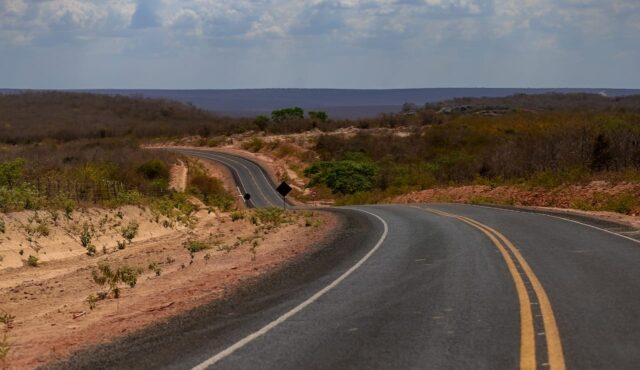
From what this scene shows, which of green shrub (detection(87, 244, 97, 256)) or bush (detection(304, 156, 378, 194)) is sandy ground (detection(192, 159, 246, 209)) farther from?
green shrub (detection(87, 244, 97, 256))

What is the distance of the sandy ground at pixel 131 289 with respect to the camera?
1080 cm

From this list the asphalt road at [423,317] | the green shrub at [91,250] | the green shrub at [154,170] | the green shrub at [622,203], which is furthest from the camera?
Answer: the green shrub at [154,170]

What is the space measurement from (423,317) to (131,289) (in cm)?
787

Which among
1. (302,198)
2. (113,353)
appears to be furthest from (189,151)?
(113,353)

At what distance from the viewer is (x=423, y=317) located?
1024 cm

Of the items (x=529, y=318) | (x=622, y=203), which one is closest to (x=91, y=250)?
(x=529, y=318)

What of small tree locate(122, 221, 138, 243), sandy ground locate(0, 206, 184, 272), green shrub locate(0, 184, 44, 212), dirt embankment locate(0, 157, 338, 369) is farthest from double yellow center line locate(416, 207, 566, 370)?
green shrub locate(0, 184, 44, 212)

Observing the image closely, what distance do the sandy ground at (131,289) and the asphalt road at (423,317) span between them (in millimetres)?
799

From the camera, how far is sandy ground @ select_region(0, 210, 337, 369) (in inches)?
425

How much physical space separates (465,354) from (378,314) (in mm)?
2505

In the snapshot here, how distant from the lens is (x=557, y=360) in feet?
25.8

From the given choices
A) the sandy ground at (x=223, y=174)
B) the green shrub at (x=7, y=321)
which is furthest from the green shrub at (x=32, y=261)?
the sandy ground at (x=223, y=174)

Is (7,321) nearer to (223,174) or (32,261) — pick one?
(32,261)

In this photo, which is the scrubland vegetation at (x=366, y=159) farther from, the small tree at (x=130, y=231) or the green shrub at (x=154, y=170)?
the small tree at (x=130, y=231)
